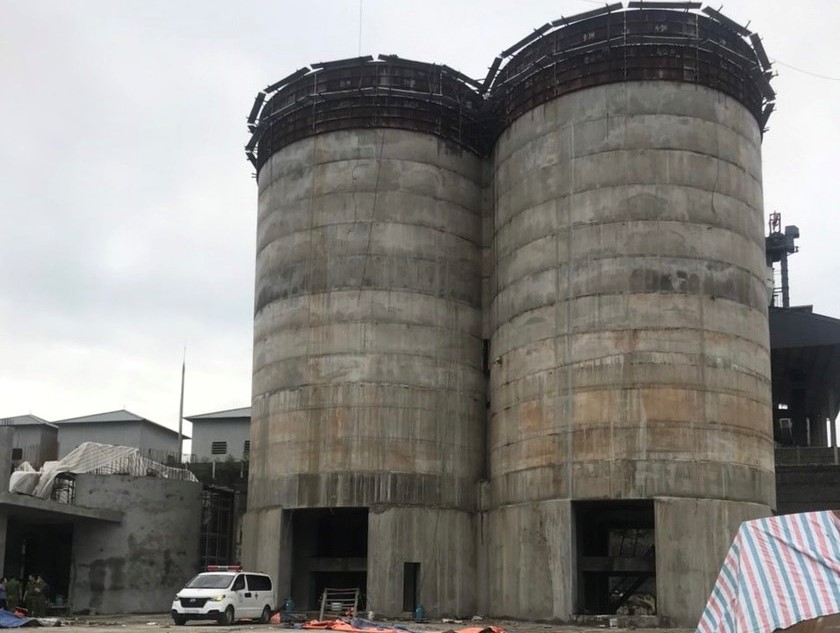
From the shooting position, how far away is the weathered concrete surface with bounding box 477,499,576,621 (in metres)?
39.5

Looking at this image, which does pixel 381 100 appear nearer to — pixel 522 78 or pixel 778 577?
pixel 522 78

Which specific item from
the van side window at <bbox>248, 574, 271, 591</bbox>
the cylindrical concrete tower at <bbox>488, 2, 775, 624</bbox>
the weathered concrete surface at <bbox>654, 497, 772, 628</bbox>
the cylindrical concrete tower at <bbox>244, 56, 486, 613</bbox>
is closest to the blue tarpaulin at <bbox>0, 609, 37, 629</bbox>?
the van side window at <bbox>248, 574, 271, 591</bbox>

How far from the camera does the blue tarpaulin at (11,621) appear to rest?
33.0 meters

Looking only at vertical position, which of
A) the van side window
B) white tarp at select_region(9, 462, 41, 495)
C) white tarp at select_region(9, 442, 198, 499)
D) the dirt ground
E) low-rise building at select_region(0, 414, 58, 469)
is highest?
low-rise building at select_region(0, 414, 58, 469)

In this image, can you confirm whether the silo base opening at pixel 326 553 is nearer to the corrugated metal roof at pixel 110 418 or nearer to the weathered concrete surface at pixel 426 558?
the weathered concrete surface at pixel 426 558

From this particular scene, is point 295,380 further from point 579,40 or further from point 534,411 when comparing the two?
point 579,40

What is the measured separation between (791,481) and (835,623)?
43.5m

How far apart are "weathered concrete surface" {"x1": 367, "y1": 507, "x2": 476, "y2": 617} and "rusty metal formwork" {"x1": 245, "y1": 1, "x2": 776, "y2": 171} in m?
16.7

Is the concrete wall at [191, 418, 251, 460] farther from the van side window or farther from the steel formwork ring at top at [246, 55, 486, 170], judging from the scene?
the van side window

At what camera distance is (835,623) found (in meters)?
12.2

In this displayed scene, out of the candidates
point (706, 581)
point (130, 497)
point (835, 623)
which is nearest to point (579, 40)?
point (706, 581)

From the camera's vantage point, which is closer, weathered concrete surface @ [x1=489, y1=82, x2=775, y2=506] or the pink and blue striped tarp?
the pink and blue striped tarp

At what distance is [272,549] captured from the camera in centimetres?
4497

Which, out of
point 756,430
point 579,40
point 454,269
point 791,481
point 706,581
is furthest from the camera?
point 791,481
